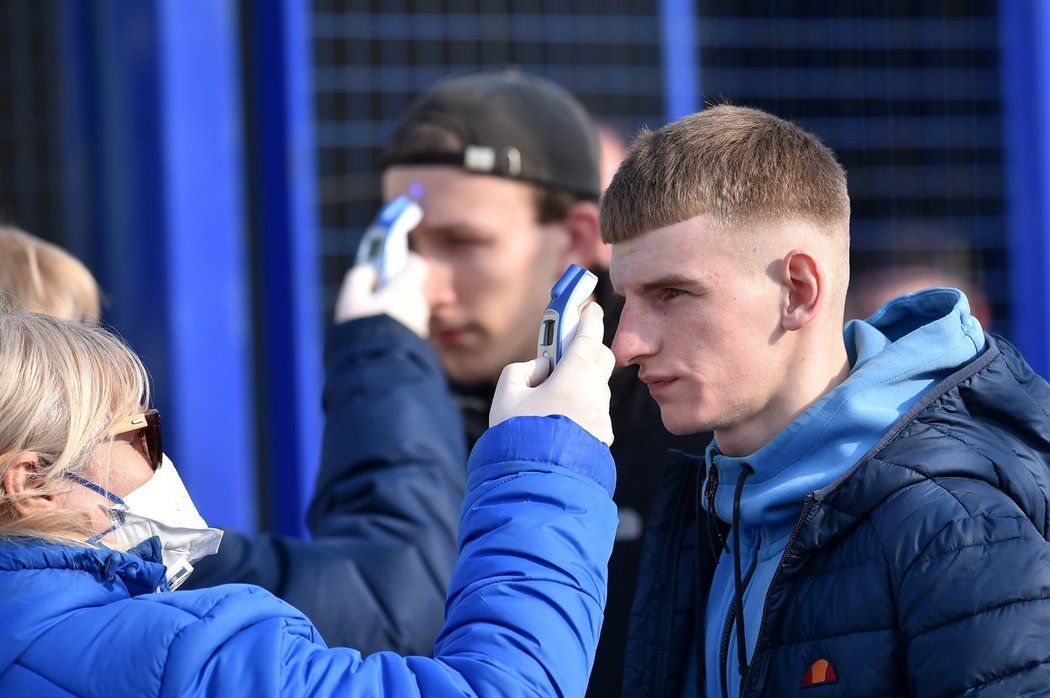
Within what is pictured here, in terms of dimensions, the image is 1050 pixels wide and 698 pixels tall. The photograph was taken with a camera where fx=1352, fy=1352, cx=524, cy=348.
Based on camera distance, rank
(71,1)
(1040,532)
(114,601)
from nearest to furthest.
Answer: (114,601) < (1040,532) < (71,1)

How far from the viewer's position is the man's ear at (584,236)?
3.18 metres

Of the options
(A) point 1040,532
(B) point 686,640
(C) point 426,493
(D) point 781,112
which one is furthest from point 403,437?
(D) point 781,112

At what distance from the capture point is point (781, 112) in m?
4.36

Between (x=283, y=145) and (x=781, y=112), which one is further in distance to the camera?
(x=781, y=112)

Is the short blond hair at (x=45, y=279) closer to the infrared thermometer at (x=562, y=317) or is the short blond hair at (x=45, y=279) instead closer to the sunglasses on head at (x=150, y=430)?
the sunglasses on head at (x=150, y=430)

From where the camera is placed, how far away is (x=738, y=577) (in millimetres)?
1858

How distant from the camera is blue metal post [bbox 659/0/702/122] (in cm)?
410

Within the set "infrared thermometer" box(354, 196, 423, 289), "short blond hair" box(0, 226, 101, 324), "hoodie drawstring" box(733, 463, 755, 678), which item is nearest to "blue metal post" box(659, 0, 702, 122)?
"infrared thermometer" box(354, 196, 423, 289)

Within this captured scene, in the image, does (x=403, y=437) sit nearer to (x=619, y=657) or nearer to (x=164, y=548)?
(x=619, y=657)

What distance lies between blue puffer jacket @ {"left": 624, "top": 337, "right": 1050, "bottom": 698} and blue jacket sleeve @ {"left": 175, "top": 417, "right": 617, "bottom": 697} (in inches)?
10.6

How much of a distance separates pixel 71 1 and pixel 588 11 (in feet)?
5.21

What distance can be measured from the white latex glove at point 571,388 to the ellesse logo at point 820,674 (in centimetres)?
38

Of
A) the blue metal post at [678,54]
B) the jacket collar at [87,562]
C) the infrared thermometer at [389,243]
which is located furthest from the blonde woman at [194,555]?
the blue metal post at [678,54]

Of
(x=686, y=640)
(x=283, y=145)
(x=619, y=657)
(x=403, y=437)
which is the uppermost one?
(x=283, y=145)
